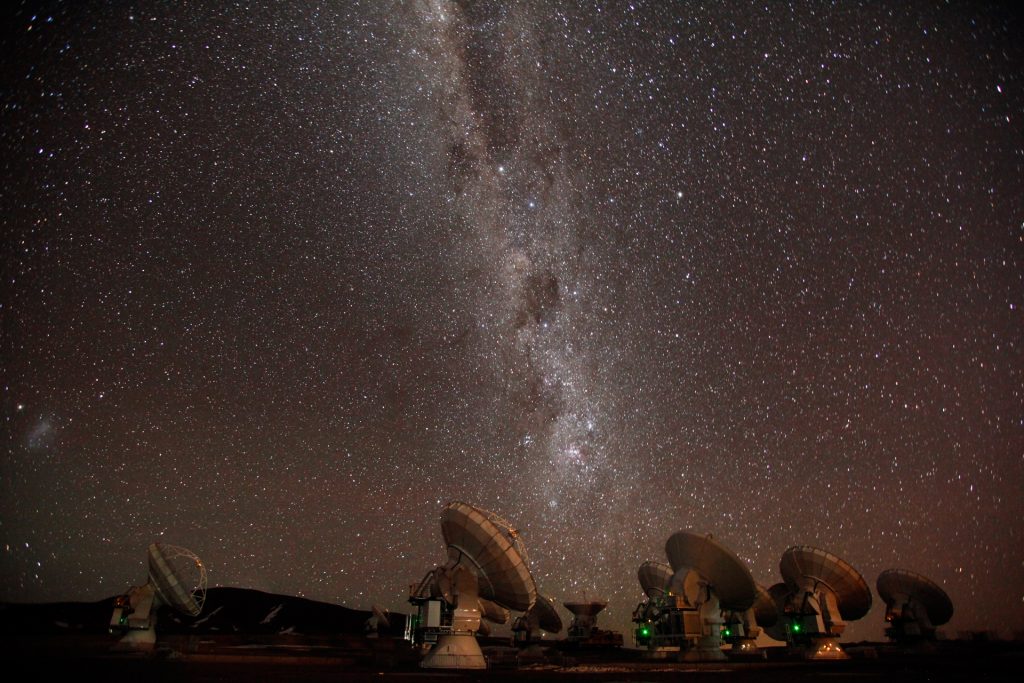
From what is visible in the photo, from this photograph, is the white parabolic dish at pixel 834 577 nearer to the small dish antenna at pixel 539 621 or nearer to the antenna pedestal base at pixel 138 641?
the small dish antenna at pixel 539 621

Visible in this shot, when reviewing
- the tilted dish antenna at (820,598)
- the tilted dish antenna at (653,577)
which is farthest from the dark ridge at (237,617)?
the tilted dish antenna at (820,598)

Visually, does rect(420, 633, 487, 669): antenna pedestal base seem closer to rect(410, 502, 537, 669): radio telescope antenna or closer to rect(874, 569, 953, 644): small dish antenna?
rect(410, 502, 537, 669): radio telescope antenna

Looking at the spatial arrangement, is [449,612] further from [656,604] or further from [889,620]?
[889,620]

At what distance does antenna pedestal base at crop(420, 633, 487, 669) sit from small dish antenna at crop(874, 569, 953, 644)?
2922 cm

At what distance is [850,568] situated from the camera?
105ft

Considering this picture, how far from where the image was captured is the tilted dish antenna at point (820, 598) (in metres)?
30.2

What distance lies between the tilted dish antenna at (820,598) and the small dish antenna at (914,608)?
666 cm

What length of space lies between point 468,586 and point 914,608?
1204 inches

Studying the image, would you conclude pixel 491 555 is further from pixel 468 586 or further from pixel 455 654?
pixel 455 654

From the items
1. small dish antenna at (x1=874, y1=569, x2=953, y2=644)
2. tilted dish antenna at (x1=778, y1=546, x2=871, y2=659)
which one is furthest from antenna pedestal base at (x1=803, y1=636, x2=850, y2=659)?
small dish antenna at (x1=874, y1=569, x2=953, y2=644)

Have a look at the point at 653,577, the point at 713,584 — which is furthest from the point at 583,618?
the point at 713,584

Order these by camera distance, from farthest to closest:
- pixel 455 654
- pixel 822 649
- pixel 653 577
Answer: pixel 653 577 → pixel 822 649 → pixel 455 654

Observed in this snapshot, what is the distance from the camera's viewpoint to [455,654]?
70.0ft

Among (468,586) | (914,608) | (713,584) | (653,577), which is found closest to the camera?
(468,586)
